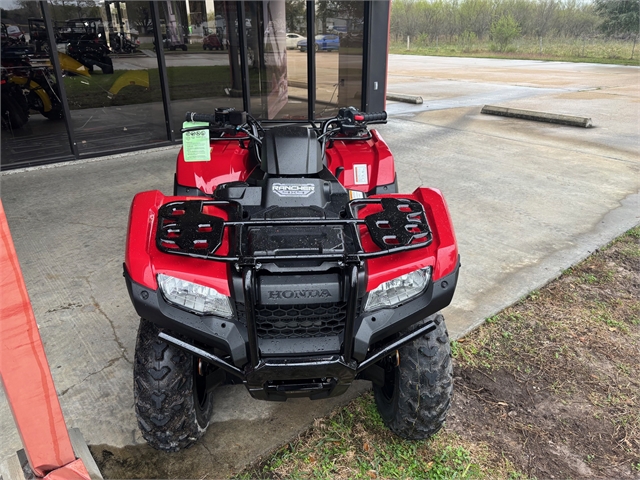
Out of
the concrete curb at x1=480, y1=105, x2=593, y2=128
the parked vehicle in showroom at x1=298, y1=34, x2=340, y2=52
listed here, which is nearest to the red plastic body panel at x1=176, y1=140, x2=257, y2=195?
the parked vehicle in showroom at x1=298, y1=34, x2=340, y2=52

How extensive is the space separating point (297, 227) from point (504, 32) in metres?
35.6

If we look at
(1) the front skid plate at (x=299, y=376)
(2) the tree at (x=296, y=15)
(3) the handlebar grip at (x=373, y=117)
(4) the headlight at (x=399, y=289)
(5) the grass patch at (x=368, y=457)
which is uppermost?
(2) the tree at (x=296, y=15)

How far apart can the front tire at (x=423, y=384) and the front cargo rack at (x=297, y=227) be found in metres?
0.38

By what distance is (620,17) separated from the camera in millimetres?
28844

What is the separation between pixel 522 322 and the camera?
114 inches

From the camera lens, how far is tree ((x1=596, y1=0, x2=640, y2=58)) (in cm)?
2786

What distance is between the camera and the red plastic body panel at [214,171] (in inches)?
106

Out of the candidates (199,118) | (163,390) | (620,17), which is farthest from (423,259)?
(620,17)

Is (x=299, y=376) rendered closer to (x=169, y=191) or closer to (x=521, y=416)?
(x=521, y=416)

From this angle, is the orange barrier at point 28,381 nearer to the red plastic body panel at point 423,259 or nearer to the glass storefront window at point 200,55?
the red plastic body panel at point 423,259

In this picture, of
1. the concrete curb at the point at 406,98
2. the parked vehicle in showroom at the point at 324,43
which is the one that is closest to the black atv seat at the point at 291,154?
the parked vehicle in showroom at the point at 324,43

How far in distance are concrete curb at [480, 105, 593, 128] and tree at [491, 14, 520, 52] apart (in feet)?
85.1

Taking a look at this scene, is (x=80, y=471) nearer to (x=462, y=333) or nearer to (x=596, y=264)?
(x=462, y=333)

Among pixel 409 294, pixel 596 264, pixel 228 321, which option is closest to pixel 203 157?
pixel 228 321
